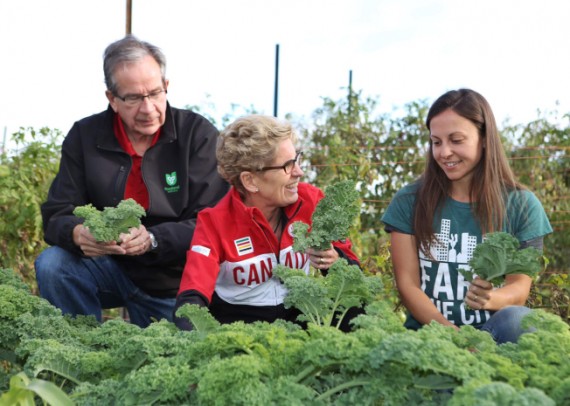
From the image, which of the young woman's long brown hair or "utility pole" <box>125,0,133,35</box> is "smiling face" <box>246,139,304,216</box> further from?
"utility pole" <box>125,0,133,35</box>

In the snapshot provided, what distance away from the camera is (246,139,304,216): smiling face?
321 cm

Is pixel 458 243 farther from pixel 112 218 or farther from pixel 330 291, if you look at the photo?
pixel 112 218

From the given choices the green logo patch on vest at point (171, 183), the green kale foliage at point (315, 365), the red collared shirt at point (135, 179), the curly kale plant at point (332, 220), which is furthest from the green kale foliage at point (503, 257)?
the red collared shirt at point (135, 179)

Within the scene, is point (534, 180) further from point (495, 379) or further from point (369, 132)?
point (495, 379)

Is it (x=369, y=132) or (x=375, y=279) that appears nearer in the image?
(x=375, y=279)

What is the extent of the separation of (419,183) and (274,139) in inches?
30.9

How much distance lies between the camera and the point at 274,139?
10.6 feet

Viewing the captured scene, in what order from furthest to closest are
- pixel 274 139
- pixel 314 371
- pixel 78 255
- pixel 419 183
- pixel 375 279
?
pixel 78 255 < pixel 419 183 < pixel 274 139 < pixel 375 279 < pixel 314 371

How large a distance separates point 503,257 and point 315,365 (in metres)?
1.03

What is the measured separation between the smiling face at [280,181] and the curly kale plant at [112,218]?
564 millimetres

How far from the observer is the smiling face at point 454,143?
3.20 metres

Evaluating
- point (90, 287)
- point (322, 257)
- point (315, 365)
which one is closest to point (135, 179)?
point (90, 287)

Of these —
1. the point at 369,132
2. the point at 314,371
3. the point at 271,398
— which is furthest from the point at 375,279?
the point at 369,132

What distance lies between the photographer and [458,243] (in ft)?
10.7
